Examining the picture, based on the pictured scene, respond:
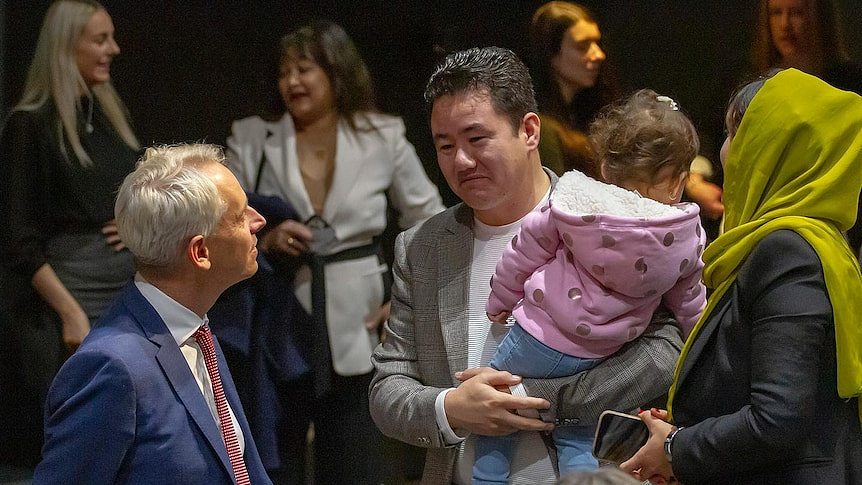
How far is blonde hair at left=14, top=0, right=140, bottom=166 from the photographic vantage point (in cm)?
447

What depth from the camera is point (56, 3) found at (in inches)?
177

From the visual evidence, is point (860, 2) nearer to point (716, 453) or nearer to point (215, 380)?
→ point (716, 453)

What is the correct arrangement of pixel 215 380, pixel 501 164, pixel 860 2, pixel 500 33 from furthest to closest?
pixel 500 33, pixel 860 2, pixel 501 164, pixel 215 380

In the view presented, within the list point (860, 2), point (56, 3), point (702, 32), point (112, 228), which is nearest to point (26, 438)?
point (112, 228)

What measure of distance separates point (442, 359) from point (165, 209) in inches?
33.4

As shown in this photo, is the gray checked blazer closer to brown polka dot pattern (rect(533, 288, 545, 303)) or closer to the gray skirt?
brown polka dot pattern (rect(533, 288, 545, 303))

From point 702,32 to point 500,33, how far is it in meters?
0.78

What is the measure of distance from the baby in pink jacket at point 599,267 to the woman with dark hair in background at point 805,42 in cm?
139

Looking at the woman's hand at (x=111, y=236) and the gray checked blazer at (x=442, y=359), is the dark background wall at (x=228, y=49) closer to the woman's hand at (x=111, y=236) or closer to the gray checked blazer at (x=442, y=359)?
the woman's hand at (x=111, y=236)

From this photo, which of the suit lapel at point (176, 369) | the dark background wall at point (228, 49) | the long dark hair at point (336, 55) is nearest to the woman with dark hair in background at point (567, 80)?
the dark background wall at point (228, 49)

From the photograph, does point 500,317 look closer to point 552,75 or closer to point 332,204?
point 552,75

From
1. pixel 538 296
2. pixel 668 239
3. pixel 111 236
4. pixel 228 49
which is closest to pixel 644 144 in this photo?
pixel 668 239

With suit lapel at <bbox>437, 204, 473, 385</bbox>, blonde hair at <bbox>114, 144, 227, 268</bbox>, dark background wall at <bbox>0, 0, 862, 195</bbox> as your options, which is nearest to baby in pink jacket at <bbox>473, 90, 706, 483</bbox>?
suit lapel at <bbox>437, 204, 473, 385</bbox>

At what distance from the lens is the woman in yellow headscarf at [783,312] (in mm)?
2164
